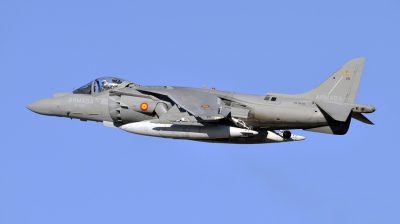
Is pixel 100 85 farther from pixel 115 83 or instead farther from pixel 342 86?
pixel 342 86

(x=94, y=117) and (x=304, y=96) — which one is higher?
(x=304, y=96)

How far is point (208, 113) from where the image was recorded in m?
35.3

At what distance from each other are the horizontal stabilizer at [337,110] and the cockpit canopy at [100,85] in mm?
7821

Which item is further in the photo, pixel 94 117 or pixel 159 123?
pixel 94 117

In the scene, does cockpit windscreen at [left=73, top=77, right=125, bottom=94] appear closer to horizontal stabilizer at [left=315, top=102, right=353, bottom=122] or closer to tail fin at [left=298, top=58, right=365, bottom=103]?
tail fin at [left=298, top=58, right=365, bottom=103]

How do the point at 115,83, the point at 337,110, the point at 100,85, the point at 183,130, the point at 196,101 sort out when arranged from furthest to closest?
the point at 100,85 < the point at 115,83 < the point at 183,130 < the point at 196,101 < the point at 337,110

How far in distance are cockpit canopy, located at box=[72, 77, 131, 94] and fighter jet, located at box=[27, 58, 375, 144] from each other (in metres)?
0.43

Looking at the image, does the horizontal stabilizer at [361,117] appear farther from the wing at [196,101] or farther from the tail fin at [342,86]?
the wing at [196,101]

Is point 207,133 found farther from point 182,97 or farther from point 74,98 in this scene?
point 74,98

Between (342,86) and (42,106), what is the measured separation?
38.8 feet

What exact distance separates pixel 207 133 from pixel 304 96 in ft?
12.5

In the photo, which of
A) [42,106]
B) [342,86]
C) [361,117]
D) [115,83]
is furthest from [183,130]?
[361,117]

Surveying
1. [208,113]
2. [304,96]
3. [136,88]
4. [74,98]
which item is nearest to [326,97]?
[304,96]

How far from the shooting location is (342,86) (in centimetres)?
3625
